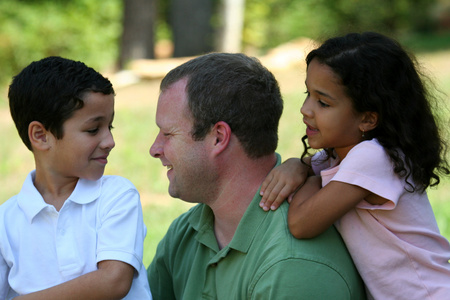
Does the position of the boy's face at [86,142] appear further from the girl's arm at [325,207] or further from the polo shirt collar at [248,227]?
the girl's arm at [325,207]

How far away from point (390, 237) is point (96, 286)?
1111 mm

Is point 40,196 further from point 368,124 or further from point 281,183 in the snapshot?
point 368,124

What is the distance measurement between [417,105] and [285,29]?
18.3 meters

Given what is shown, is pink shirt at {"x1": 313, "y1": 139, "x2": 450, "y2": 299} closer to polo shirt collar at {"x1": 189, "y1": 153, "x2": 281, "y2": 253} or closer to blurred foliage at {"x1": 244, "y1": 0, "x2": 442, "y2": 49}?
polo shirt collar at {"x1": 189, "y1": 153, "x2": 281, "y2": 253}

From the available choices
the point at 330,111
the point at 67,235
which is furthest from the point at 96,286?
the point at 330,111

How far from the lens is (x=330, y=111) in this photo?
2.43 metres

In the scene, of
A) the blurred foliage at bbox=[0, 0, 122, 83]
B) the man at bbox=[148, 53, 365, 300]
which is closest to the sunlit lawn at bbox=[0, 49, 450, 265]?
the man at bbox=[148, 53, 365, 300]

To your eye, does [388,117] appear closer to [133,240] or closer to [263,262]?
[263,262]

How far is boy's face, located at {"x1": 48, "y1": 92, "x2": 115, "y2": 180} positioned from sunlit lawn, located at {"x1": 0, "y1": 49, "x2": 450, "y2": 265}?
2.37m

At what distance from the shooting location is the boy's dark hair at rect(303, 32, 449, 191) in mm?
2369

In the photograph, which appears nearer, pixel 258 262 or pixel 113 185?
pixel 258 262

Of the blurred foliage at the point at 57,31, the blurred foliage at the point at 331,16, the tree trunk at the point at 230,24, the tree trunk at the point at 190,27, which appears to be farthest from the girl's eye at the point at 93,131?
the blurred foliage at the point at 331,16

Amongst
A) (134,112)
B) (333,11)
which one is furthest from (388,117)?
(333,11)

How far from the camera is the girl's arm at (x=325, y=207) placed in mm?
2307
